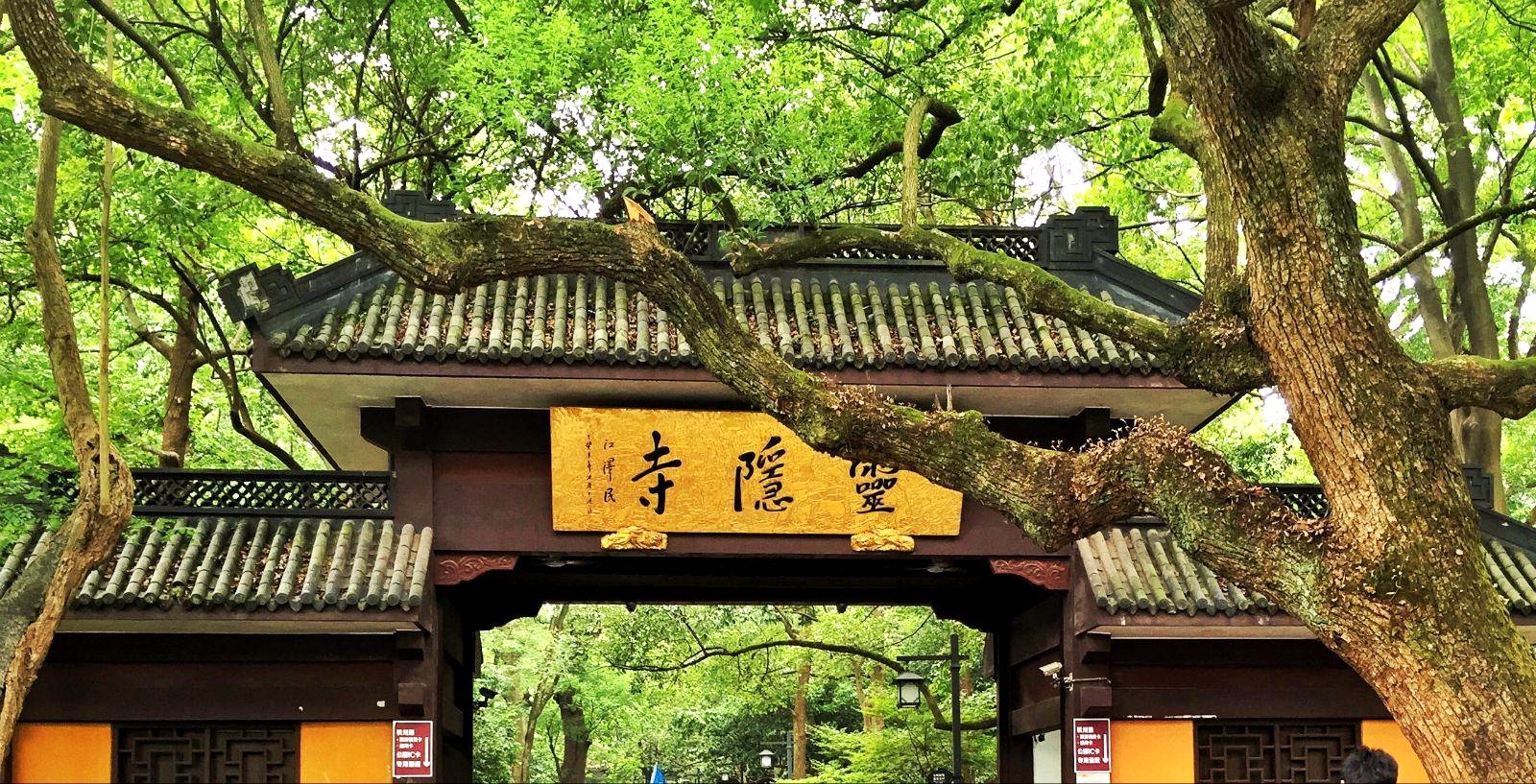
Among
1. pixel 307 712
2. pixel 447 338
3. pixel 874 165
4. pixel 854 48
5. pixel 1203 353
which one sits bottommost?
pixel 307 712

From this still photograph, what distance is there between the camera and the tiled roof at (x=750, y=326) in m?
9.45

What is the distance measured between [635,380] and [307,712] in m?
3.27

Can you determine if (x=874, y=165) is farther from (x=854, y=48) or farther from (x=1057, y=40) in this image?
(x=1057, y=40)

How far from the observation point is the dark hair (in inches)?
198

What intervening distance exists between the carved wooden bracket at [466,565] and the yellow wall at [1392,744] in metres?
6.35

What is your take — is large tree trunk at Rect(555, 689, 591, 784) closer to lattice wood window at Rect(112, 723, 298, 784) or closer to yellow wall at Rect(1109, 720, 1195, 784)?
lattice wood window at Rect(112, 723, 298, 784)

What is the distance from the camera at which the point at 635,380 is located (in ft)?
31.4

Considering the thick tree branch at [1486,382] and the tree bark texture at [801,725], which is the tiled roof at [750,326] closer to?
the thick tree branch at [1486,382]

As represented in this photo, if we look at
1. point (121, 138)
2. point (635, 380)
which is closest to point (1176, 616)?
point (635, 380)

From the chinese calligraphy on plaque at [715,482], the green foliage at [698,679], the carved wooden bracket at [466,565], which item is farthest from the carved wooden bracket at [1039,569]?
the green foliage at [698,679]

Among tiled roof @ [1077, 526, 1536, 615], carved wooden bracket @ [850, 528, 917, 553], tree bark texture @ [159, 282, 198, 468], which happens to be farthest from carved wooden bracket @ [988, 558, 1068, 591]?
tree bark texture @ [159, 282, 198, 468]

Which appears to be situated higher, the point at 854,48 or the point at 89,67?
the point at 854,48

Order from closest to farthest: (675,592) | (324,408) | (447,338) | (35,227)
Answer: (35,227), (447,338), (324,408), (675,592)

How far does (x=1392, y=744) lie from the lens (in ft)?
35.1
